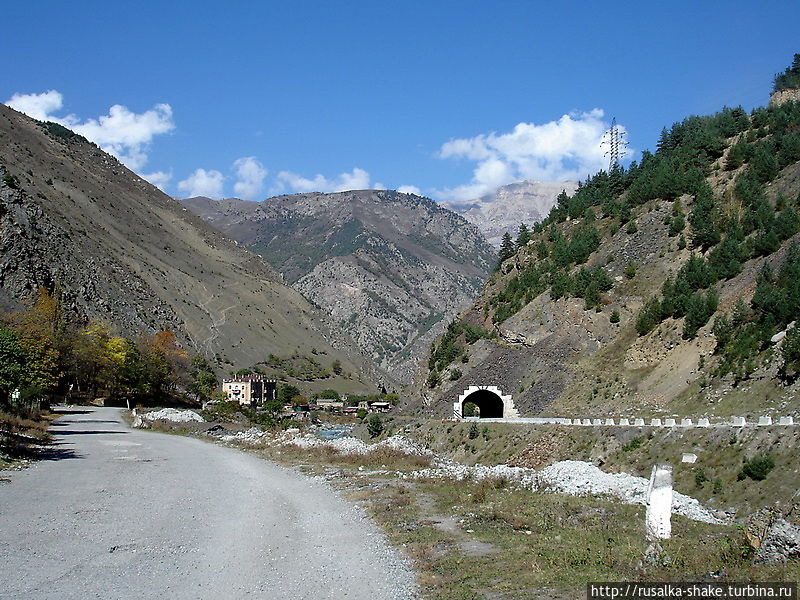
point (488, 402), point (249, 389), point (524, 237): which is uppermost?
point (524, 237)

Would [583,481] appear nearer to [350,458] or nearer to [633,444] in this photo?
[633,444]

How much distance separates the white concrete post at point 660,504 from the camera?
11617 mm

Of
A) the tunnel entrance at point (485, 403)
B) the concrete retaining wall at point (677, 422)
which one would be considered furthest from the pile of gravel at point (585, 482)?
the tunnel entrance at point (485, 403)

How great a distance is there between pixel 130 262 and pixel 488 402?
85.3m

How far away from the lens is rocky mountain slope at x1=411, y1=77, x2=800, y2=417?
39812mm

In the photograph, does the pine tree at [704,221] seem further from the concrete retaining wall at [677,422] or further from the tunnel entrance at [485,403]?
the concrete retaining wall at [677,422]

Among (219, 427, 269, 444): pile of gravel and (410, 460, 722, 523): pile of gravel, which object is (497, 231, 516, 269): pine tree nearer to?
(219, 427, 269, 444): pile of gravel

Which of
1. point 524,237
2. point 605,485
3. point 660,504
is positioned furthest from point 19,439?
point 524,237

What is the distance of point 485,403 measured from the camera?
6944cm

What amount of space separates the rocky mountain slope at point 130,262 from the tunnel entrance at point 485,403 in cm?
5232

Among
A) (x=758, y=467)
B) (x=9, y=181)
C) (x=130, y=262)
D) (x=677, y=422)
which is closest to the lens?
(x=758, y=467)

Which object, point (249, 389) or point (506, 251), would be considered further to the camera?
point (249, 389)

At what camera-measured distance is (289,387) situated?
124750 millimetres

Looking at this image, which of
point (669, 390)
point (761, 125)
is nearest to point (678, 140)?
point (761, 125)
